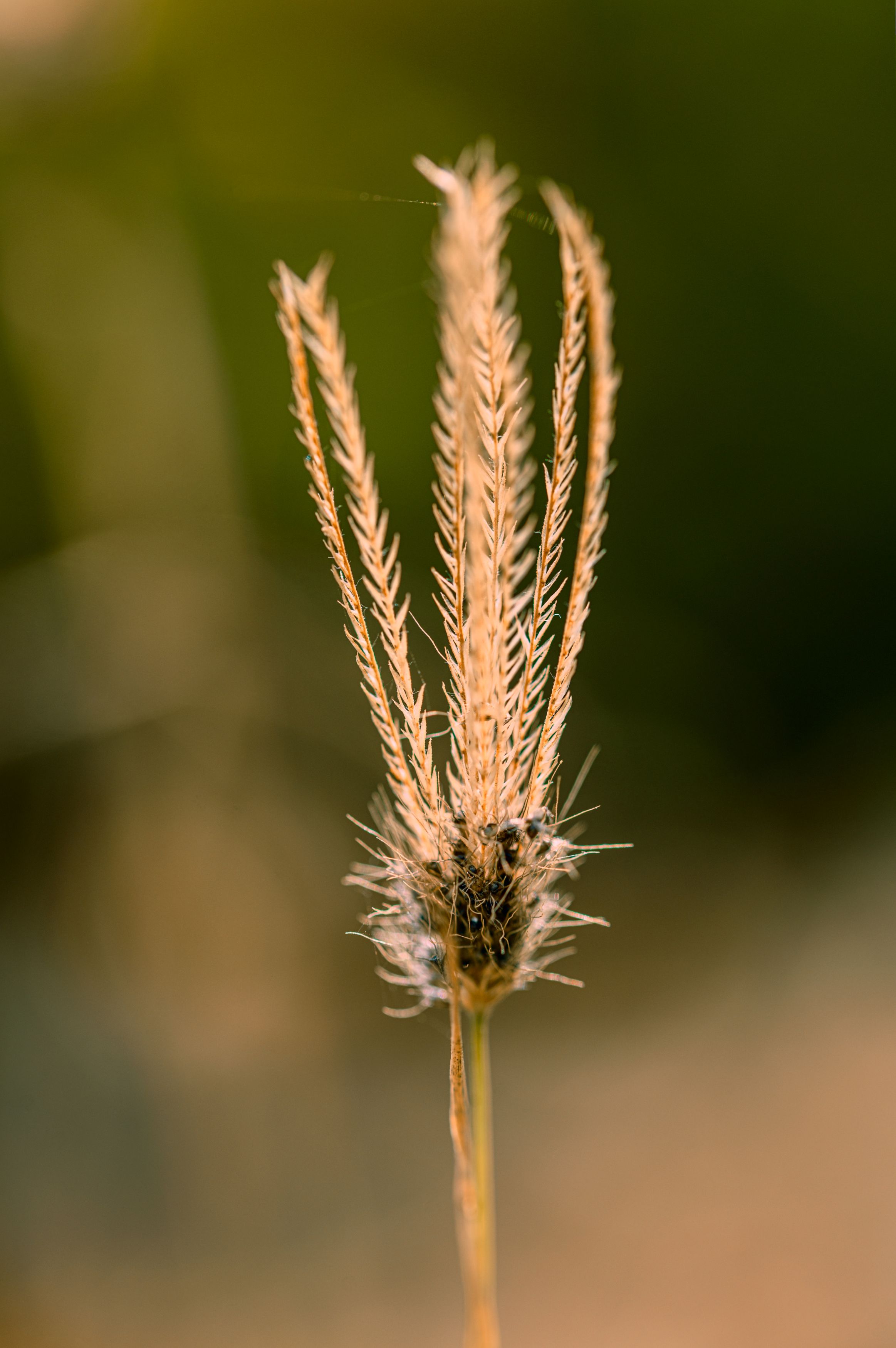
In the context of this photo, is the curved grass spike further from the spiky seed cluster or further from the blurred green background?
the blurred green background

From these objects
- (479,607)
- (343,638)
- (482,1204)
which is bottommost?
(343,638)

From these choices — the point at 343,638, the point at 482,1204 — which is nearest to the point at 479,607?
the point at 482,1204

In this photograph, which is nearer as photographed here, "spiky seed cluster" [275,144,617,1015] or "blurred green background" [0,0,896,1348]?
"spiky seed cluster" [275,144,617,1015]

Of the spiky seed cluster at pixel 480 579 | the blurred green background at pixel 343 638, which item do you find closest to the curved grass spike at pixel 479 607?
the spiky seed cluster at pixel 480 579

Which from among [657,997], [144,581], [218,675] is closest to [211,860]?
[218,675]

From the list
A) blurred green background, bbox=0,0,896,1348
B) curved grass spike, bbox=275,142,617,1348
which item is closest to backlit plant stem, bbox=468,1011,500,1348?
curved grass spike, bbox=275,142,617,1348

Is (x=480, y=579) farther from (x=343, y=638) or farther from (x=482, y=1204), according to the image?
(x=343, y=638)
